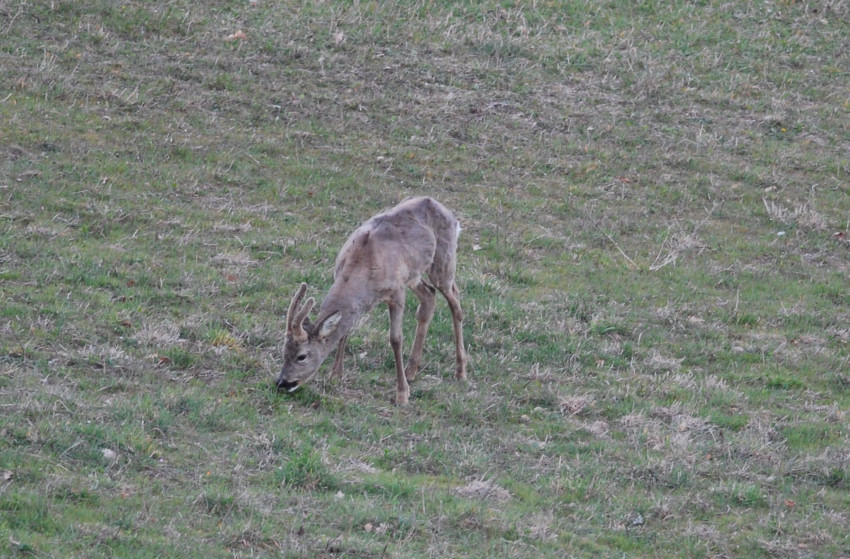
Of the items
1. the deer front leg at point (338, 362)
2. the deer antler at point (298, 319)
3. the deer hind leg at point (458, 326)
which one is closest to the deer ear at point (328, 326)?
the deer antler at point (298, 319)

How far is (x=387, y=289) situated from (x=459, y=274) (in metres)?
3.03

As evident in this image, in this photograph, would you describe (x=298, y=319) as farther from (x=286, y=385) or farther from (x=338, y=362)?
(x=338, y=362)

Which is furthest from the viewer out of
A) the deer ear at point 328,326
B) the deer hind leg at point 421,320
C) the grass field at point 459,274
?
the deer hind leg at point 421,320

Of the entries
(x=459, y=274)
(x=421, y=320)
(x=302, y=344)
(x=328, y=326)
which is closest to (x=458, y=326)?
(x=421, y=320)

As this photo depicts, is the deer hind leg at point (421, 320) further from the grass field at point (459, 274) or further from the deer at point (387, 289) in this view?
the grass field at point (459, 274)

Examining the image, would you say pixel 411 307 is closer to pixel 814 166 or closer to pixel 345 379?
pixel 345 379

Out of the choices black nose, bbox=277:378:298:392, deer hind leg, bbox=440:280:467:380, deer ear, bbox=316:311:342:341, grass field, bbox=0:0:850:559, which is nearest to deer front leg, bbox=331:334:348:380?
grass field, bbox=0:0:850:559

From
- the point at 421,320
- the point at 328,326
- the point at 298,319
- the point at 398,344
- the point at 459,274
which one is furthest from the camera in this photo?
the point at 459,274

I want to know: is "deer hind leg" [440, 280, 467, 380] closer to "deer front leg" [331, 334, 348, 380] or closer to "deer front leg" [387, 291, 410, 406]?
"deer front leg" [387, 291, 410, 406]

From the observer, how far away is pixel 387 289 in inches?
416

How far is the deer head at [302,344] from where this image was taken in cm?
995

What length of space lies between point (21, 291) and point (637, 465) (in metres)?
6.17

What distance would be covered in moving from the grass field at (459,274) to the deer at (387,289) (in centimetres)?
28

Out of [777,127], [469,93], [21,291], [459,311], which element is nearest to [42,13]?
[469,93]
